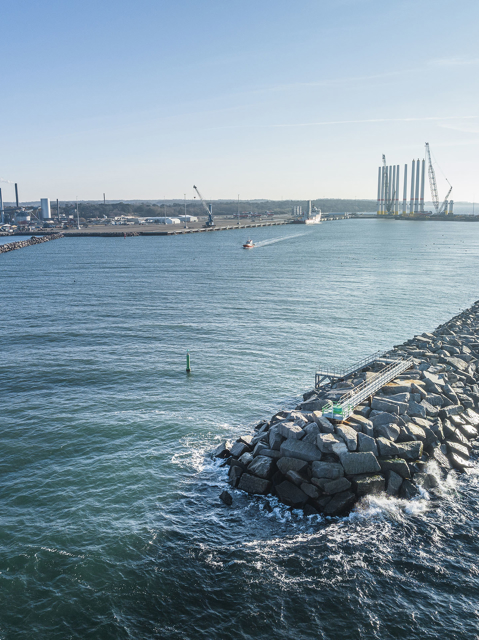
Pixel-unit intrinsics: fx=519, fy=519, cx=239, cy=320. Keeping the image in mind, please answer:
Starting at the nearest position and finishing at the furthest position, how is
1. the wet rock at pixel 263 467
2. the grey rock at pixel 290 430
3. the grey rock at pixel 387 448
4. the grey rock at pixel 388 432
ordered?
the wet rock at pixel 263 467
the grey rock at pixel 387 448
the grey rock at pixel 290 430
the grey rock at pixel 388 432

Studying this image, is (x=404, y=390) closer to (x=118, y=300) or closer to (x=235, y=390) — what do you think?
(x=235, y=390)

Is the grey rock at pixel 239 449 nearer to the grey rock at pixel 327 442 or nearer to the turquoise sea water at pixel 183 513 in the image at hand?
the turquoise sea water at pixel 183 513

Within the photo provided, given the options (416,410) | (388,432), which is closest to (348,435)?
(388,432)

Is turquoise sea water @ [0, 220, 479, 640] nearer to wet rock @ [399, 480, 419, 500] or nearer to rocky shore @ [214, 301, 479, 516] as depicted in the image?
wet rock @ [399, 480, 419, 500]

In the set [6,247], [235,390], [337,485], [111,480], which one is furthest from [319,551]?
[6,247]

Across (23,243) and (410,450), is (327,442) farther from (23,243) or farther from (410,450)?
(23,243)

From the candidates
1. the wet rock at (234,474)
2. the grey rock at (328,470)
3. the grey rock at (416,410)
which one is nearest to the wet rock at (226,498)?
the wet rock at (234,474)
